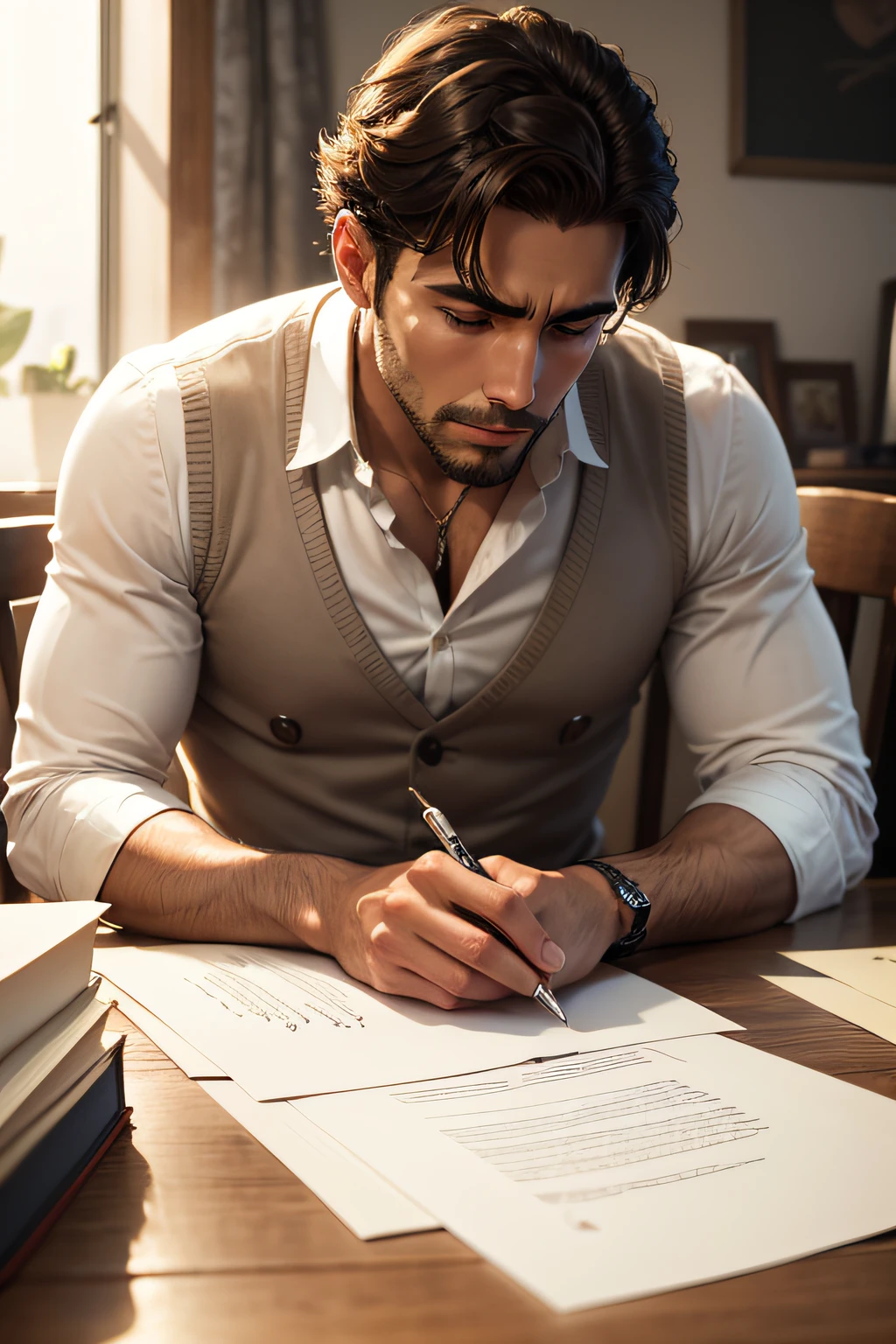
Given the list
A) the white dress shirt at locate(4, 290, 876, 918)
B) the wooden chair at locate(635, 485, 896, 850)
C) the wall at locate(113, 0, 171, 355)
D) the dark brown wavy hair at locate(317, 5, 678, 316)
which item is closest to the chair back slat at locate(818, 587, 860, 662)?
the wooden chair at locate(635, 485, 896, 850)

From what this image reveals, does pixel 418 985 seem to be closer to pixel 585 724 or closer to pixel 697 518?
pixel 585 724

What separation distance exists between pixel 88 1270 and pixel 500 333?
0.86 metres

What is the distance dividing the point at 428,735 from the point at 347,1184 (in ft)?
2.47

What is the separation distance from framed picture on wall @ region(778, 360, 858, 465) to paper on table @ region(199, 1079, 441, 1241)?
243 centimetres

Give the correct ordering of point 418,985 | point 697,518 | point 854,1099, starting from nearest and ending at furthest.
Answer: point 854,1099 → point 418,985 → point 697,518

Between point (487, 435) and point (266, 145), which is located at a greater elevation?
point (266, 145)

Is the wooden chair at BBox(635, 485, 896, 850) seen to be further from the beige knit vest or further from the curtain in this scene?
the curtain

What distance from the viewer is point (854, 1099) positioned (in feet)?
2.42

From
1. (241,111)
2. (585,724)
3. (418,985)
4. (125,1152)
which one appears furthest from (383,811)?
(241,111)

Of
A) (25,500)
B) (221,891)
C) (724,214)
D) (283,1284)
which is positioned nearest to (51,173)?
(25,500)

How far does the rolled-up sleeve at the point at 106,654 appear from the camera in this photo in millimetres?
1151

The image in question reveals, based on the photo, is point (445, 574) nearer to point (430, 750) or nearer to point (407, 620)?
point (407, 620)

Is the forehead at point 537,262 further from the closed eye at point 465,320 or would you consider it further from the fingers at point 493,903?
the fingers at point 493,903

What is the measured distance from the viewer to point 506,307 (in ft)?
3.64
